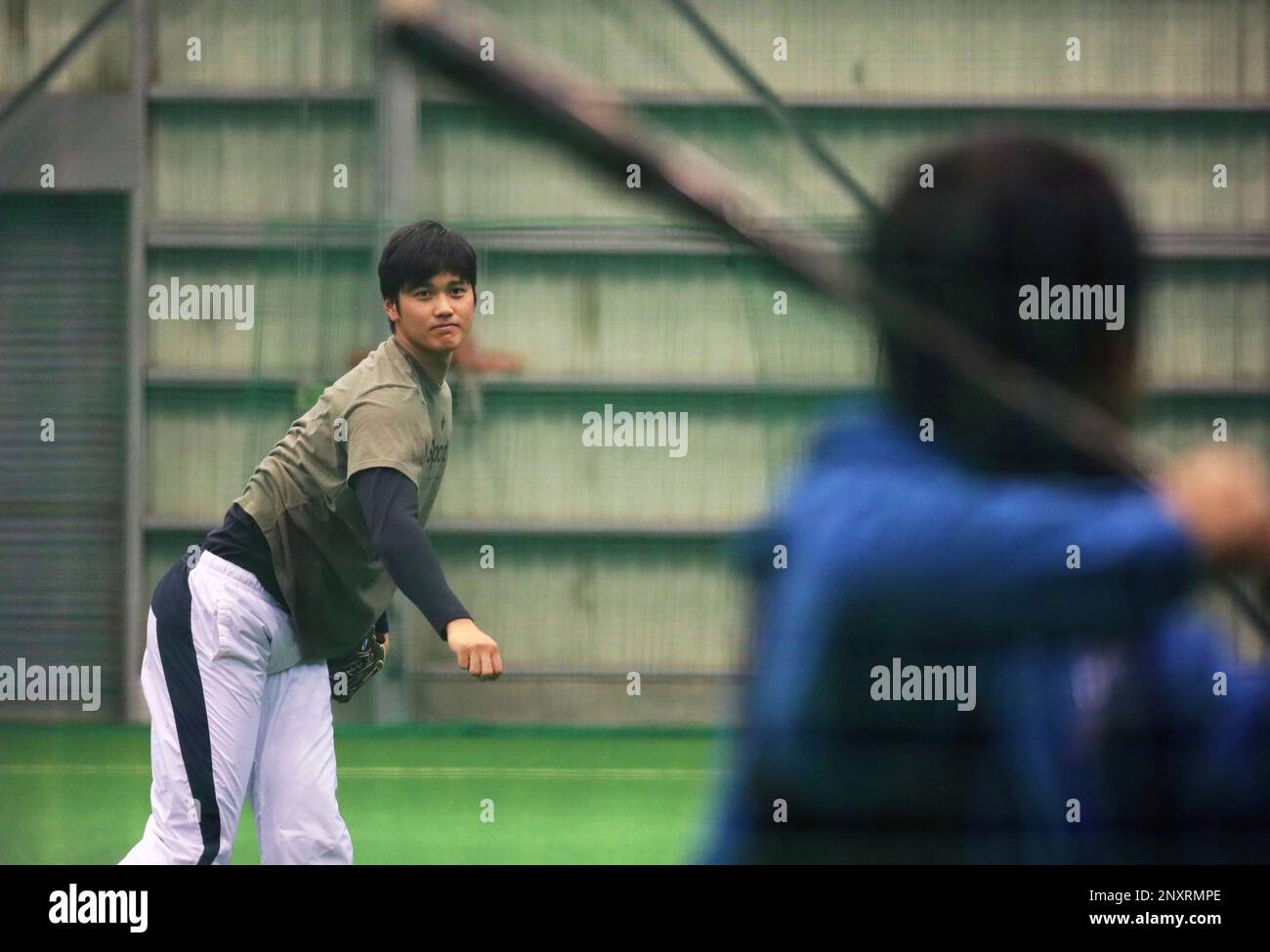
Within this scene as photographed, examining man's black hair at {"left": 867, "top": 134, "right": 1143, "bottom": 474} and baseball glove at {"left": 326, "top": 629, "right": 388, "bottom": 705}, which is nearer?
man's black hair at {"left": 867, "top": 134, "right": 1143, "bottom": 474}

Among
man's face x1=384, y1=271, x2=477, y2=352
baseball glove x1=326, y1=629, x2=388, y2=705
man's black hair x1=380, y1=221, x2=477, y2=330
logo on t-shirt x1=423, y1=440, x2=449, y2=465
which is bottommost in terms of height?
baseball glove x1=326, y1=629, x2=388, y2=705

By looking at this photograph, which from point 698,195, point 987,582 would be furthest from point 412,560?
point 987,582

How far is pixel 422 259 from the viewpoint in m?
2.54

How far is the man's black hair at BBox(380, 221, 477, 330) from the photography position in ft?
8.35

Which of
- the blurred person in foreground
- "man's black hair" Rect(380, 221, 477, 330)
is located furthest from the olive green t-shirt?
the blurred person in foreground

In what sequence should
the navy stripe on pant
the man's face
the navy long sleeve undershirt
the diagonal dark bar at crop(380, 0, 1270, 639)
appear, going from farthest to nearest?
the man's face → the navy stripe on pant → the navy long sleeve undershirt → the diagonal dark bar at crop(380, 0, 1270, 639)

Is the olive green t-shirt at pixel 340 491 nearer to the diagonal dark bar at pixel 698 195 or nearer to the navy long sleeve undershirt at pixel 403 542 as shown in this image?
the navy long sleeve undershirt at pixel 403 542

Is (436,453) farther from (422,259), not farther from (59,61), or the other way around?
(59,61)

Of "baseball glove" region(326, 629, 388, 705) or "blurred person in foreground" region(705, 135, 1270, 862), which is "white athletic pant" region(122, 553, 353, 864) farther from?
"blurred person in foreground" region(705, 135, 1270, 862)

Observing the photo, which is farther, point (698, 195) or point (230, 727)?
point (230, 727)

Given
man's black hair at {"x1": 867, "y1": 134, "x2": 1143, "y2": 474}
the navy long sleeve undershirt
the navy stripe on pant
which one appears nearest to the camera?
man's black hair at {"x1": 867, "y1": 134, "x2": 1143, "y2": 474}

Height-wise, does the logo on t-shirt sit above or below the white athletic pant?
above

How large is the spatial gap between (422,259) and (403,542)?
52 centimetres
